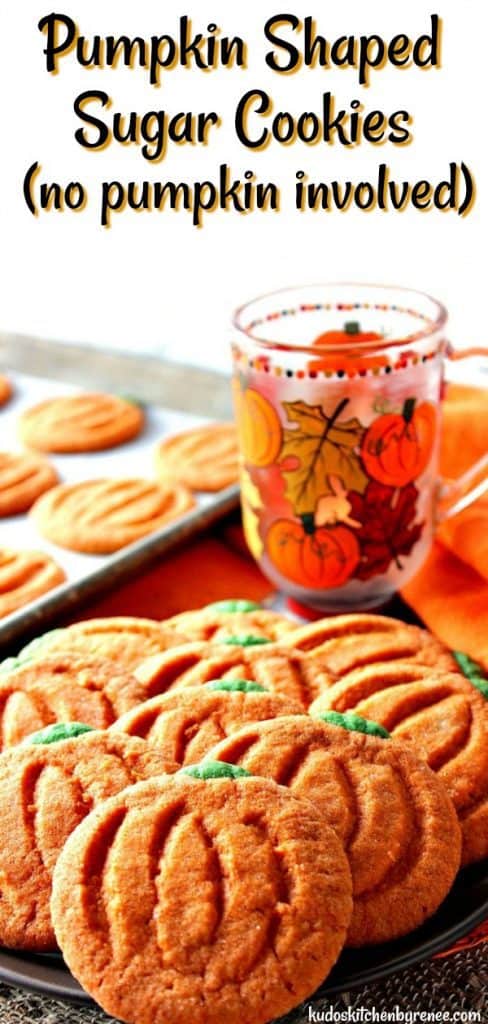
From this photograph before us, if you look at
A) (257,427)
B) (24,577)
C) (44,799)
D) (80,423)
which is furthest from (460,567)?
(80,423)

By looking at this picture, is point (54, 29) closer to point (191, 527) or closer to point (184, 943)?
point (191, 527)

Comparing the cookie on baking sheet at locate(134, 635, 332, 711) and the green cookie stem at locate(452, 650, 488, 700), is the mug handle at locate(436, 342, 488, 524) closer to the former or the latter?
the green cookie stem at locate(452, 650, 488, 700)

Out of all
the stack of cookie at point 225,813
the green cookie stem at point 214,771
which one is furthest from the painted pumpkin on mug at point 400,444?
the green cookie stem at point 214,771

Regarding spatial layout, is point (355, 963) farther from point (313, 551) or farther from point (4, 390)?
point (4, 390)

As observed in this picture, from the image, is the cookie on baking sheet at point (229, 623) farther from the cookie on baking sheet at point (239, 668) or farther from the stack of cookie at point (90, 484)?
the stack of cookie at point (90, 484)

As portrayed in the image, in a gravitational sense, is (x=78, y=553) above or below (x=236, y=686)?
below

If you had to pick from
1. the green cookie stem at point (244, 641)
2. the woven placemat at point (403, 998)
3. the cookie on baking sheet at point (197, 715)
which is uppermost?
the cookie on baking sheet at point (197, 715)
